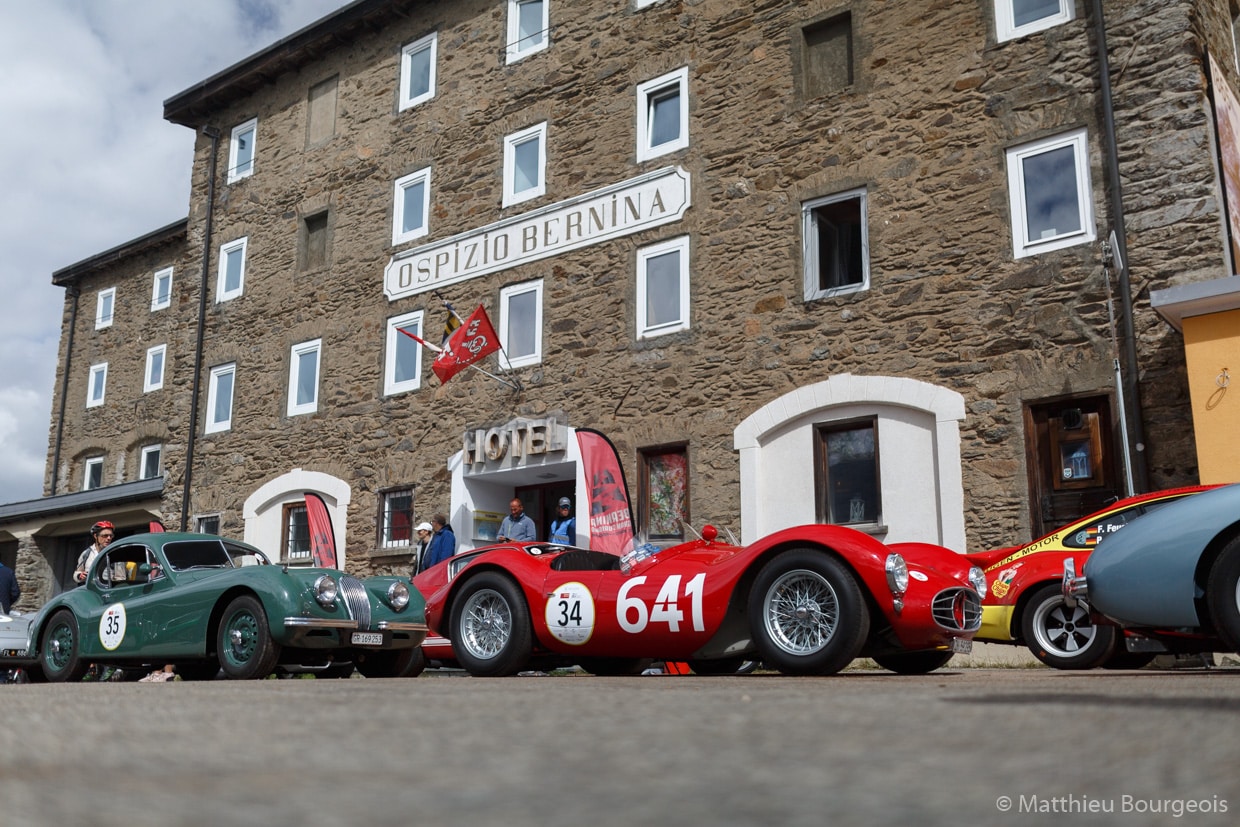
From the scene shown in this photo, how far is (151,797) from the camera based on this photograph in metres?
1.70

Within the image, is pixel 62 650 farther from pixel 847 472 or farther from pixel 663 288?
pixel 663 288

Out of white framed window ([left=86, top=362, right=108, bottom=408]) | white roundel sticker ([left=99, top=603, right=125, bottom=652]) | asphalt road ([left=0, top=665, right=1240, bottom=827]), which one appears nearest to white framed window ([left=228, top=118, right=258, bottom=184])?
white framed window ([left=86, top=362, right=108, bottom=408])

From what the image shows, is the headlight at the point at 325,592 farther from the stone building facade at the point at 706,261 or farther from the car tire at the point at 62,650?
the stone building facade at the point at 706,261

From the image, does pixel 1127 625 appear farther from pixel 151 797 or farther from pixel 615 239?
pixel 615 239

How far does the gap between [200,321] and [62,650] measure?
13902 mm

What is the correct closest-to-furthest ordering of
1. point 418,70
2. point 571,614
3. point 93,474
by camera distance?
point 571,614
point 418,70
point 93,474

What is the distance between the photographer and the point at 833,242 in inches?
565

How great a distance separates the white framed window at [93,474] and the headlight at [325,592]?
2136cm

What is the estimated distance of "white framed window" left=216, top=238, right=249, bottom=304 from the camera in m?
22.4

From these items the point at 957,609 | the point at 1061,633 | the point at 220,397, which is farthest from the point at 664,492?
the point at 220,397

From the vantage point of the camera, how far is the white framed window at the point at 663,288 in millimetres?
15344

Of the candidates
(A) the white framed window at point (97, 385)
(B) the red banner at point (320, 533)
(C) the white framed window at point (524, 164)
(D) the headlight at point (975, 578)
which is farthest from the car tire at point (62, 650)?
(A) the white framed window at point (97, 385)

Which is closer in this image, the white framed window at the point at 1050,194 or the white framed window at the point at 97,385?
the white framed window at the point at 1050,194

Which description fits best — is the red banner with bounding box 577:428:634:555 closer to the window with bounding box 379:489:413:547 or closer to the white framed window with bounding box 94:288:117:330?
the window with bounding box 379:489:413:547
